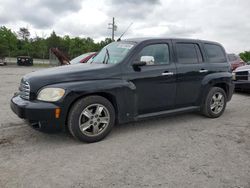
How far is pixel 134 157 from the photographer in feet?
11.4

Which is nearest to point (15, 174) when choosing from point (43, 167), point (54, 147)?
point (43, 167)

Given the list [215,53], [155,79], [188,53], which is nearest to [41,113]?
[155,79]

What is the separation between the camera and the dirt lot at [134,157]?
2883 millimetres

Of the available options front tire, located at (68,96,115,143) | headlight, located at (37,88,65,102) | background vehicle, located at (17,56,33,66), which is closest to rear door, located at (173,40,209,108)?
front tire, located at (68,96,115,143)

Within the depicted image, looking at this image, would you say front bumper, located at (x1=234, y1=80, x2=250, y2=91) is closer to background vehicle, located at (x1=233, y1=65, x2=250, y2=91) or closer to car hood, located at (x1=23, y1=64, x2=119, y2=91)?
background vehicle, located at (x1=233, y1=65, x2=250, y2=91)

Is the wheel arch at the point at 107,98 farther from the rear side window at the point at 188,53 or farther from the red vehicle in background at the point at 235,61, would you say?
the red vehicle in background at the point at 235,61

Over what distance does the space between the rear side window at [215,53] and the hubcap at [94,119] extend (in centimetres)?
284

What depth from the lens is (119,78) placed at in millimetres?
4168

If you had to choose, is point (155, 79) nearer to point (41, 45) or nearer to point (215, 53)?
point (215, 53)

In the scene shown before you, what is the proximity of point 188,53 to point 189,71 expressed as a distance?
16.2 inches

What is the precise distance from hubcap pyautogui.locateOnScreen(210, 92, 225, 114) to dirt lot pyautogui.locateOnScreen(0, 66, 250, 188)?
0.60m

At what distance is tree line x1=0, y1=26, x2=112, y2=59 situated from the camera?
46191 millimetres

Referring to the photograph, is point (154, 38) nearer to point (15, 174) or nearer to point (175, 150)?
point (175, 150)

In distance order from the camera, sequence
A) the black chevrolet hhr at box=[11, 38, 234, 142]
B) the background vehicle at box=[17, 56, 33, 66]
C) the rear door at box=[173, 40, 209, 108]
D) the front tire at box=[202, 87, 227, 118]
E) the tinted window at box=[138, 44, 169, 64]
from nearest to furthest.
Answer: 1. the black chevrolet hhr at box=[11, 38, 234, 142]
2. the tinted window at box=[138, 44, 169, 64]
3. the rear door at box=[173, 40, 209, 108]
4. the front tire at box=[202, 87, 227, 118]
5. the background vehicle at box=[17, 56, 33, 66]
